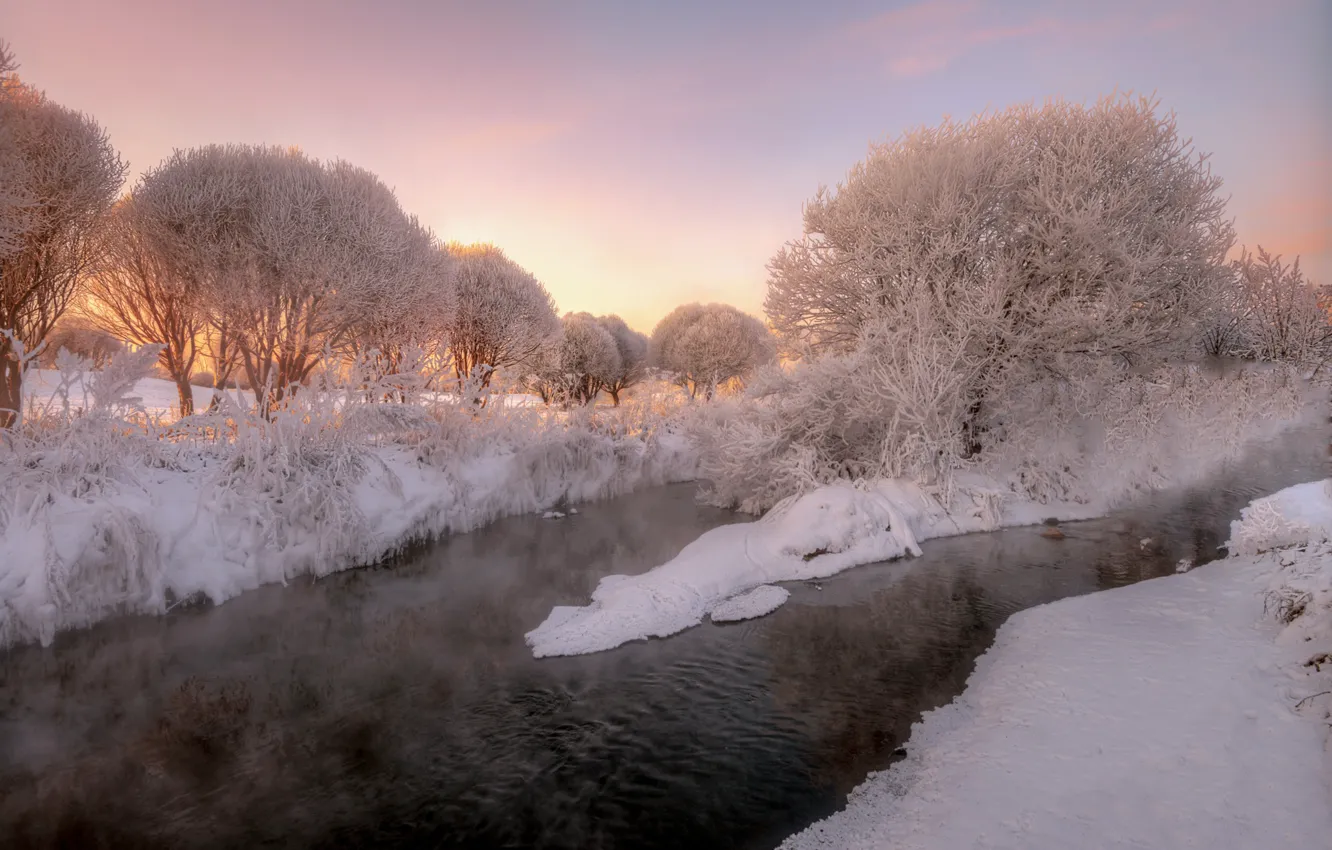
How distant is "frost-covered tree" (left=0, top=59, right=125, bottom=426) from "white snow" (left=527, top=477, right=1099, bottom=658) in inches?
707

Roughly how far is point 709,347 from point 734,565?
132 ft

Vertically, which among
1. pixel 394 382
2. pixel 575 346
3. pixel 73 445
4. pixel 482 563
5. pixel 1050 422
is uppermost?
pixel 575 346

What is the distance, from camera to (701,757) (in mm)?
6605

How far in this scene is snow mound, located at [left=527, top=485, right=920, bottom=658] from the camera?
9992 mm

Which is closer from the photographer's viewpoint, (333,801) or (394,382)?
(333,801)

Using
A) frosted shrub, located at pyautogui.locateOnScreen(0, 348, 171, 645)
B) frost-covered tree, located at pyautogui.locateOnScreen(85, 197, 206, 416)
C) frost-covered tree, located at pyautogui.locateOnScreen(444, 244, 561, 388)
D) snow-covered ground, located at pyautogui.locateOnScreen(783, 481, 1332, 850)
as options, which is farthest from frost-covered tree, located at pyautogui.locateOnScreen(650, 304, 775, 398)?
snow-covered ground, located at pyautogui.locateOnScreen(783, 481, 1332, 850)

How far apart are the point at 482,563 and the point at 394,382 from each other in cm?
547

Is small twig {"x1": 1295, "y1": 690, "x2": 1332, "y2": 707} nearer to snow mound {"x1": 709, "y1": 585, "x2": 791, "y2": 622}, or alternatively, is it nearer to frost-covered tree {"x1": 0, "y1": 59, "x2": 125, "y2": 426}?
snow mound {"x1": 709, "y1": 585, "x2": 791, "y2": 622}

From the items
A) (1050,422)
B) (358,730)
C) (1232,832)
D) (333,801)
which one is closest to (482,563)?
(358,730)

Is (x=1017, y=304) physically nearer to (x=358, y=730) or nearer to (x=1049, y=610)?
(x=1049, y=610)

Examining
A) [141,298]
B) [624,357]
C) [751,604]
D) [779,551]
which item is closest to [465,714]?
[751,604]

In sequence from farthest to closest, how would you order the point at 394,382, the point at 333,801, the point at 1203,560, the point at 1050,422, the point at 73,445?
the point at 1050,422 < the point at 394,382 < the point at 1203,560 < the point at 73,445 < the point at 333,801

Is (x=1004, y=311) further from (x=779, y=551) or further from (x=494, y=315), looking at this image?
(x=494, y=315)

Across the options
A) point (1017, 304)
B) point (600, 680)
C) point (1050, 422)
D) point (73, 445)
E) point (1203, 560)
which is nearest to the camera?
point (600, 680)
